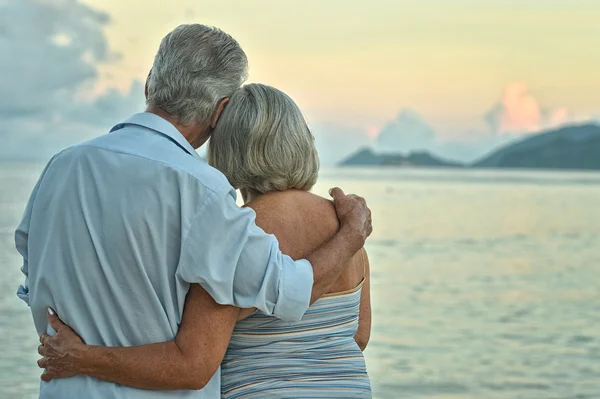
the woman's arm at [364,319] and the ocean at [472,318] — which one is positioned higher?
the woman's arm at [364,319]

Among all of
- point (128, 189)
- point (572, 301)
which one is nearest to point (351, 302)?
point (128, 189)

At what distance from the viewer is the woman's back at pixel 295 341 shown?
8.33 feet

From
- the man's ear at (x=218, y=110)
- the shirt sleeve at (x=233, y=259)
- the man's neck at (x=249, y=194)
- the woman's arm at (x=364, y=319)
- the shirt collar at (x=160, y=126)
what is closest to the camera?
the shirt sleeve at (x=233, y=259)

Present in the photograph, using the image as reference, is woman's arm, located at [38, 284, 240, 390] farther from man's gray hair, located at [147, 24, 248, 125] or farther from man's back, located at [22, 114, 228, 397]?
man's gray hair, located at [147, 24, 248, 125]

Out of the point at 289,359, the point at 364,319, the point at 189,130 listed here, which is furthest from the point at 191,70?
the point at 364,319

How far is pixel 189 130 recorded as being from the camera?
2480 millimetres

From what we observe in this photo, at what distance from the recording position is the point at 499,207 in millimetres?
39438

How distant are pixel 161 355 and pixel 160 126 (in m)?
0.55

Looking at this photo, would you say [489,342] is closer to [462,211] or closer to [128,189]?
[128,189]

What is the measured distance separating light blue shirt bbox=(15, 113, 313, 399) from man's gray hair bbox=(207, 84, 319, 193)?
11.7 inches

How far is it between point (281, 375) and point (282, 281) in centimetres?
39

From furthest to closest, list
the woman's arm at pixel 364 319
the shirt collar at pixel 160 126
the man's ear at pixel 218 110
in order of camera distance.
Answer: the woman's arm at pixel 364 319 → the man's ear at pixel 218 110 → the shirt collar at pixel 160 126

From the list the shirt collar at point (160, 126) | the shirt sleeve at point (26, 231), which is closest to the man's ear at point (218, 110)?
the shirt collar at point (160, 126)

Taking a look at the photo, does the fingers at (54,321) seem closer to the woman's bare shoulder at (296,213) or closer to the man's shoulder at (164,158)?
the man's shoulder at (164,158)
